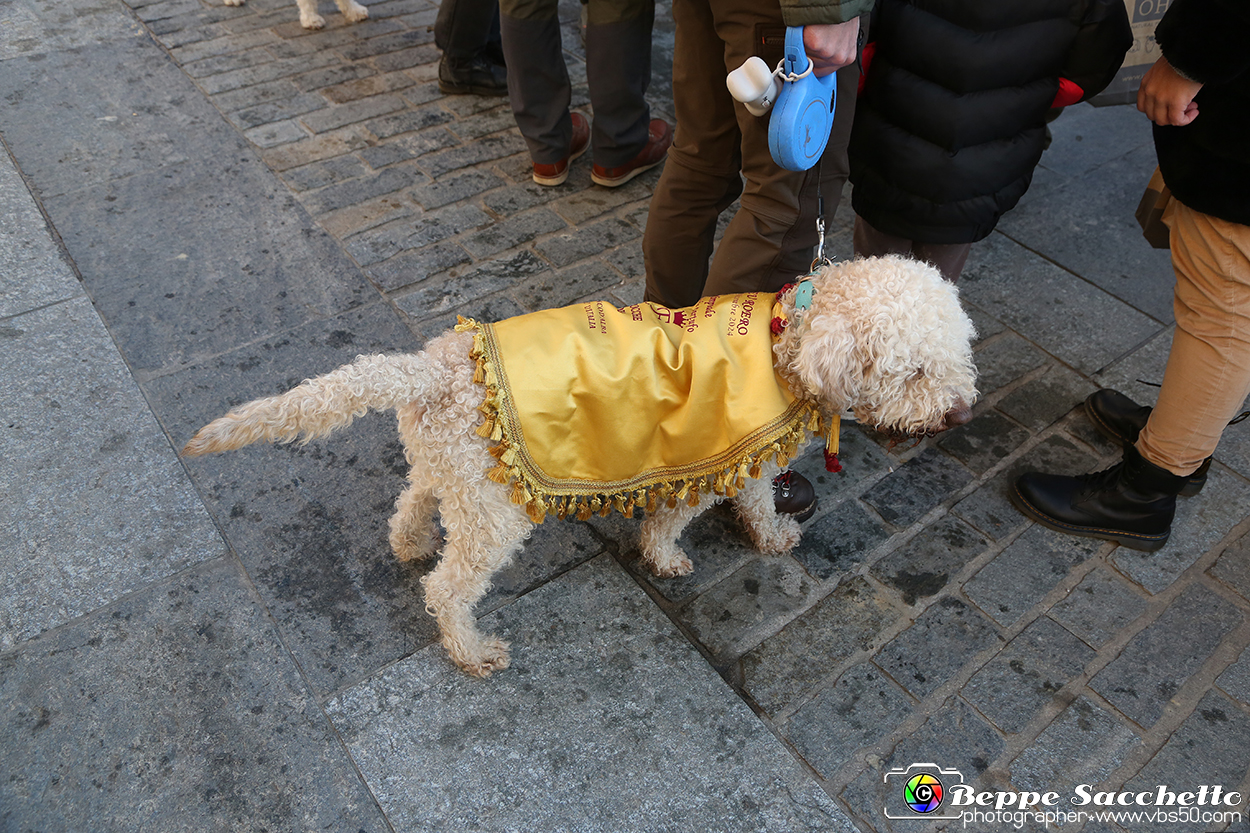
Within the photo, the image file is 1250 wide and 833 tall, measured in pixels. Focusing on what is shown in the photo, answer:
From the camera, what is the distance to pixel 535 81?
411 centimetres

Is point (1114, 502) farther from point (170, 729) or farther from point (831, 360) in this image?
point (170, 729)

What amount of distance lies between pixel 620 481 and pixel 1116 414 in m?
2.15

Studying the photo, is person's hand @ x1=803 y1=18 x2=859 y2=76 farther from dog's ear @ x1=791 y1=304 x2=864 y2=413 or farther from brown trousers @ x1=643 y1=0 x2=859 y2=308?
dog's ear @ x1=791 y1=304 x2=864 y2=413

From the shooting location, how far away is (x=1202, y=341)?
7.91 feet

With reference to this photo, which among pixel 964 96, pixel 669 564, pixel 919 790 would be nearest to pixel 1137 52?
pixel 964 96

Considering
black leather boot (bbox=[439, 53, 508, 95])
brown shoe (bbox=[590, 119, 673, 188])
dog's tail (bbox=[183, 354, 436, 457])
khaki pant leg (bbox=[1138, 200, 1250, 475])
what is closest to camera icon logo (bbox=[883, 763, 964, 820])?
khaki pant leg (bbox=[1138, 200, 1250, 475])

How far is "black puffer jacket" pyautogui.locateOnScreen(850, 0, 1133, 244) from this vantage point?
7.47 ft

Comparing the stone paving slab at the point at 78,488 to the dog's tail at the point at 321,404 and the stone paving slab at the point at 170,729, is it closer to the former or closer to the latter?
the stone paving slab at the point at 170,729

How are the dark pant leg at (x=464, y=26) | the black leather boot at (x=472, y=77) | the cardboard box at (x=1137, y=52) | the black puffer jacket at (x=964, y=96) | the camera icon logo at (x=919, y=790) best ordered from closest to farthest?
1. the camera icon logo at (x=919, y=790)
2. the black puffer jacket at (x=964, y=96)
3. the cardboard box at (x=1137, y=52)
4. the dark pant leg at (x=464, y=26)
5. the black leather boot at (x=472, y=77)

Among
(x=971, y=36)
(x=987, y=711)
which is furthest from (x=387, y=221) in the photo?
(x=987, y=711)

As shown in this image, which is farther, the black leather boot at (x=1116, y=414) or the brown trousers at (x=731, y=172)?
the black leather boot at (x=1116, y=414)

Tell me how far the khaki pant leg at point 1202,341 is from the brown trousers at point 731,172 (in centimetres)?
107

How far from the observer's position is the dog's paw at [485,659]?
7.64 ft

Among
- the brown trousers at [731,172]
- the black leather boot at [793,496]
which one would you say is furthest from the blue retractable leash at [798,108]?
the black leather boot at [793,496]
